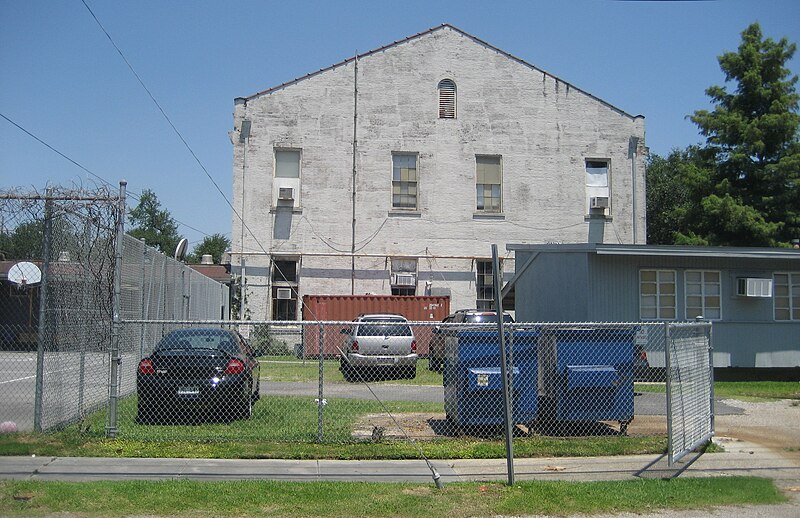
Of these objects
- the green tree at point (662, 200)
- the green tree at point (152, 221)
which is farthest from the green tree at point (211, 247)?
the green tree at point (662, 200)

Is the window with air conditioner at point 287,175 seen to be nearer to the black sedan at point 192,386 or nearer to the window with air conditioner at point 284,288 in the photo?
the window with air conditioner at point 284,288

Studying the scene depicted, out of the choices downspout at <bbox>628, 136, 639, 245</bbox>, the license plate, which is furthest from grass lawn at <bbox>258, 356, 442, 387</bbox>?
downspout at <bbox>628, 136, 639, 245</bbox>

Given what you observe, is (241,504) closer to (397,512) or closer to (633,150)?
(397,512)

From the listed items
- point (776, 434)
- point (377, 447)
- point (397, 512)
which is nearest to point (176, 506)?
point (397, 512)

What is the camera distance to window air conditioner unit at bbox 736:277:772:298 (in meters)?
19.7

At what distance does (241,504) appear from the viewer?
7082mm

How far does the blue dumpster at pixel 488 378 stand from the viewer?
10.1 m

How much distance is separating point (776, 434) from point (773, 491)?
4004mm

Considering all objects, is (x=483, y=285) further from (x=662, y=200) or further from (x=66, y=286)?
(x=662, y=200)

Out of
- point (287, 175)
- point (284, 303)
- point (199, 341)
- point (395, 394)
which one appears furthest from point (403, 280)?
point (199, 341)

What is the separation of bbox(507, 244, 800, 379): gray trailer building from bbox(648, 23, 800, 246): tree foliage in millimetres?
8351

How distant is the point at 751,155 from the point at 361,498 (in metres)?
26.5

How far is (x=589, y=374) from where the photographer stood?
10328 mm

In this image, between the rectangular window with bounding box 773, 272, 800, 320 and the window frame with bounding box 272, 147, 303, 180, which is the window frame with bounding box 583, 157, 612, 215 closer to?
the rectangular window with bounding box 773, 272, 800, 320
